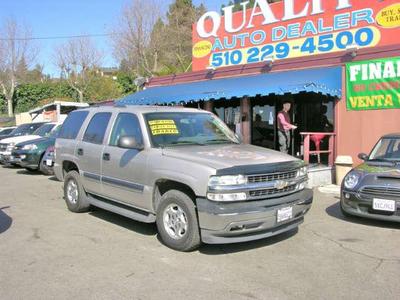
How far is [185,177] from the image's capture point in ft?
18.6

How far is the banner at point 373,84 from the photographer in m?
11.2

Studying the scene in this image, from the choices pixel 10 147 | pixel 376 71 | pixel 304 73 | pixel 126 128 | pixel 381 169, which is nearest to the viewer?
pixel 126 128

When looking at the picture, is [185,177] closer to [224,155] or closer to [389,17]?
[224,155]

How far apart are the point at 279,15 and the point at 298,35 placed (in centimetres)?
111

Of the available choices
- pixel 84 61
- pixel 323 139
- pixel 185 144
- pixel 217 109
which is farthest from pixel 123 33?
pixel 185 144

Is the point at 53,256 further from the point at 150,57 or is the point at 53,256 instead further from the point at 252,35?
the point at 150,57

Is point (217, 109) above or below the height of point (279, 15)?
below

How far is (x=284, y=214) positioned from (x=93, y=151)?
11.0 feet

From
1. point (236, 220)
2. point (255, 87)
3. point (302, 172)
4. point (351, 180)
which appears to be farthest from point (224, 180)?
point (255, 87)

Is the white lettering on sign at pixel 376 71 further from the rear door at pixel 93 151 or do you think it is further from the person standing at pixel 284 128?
the rear door at pixel 93 151

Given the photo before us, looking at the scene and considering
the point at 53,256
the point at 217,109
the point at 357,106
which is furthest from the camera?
the point at 217,109

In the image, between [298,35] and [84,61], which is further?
[84,61]

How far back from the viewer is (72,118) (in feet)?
28.6

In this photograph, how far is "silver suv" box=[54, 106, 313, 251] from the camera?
544 cm
